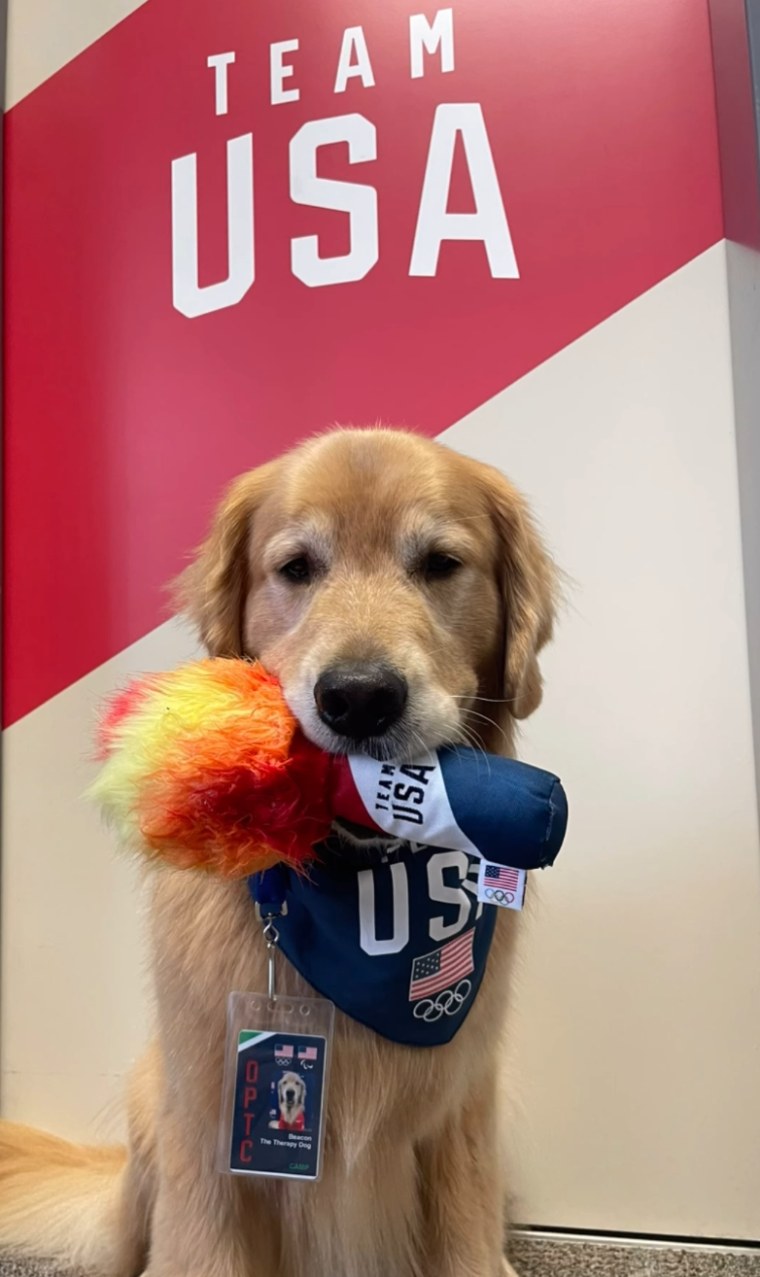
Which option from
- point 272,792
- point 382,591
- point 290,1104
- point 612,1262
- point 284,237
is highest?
point 284,237

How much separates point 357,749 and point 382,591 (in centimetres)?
18

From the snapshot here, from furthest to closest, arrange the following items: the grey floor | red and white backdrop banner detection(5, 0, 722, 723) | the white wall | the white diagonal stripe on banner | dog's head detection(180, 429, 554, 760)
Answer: the white diagonal stripe on banner → red and white backdrop banner detection(5, 0, 722, 723) → the white wall → the grey floor → dog's head detection(180, 429, 554, 760)

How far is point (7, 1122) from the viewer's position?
136 cm

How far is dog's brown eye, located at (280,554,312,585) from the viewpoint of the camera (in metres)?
0.93

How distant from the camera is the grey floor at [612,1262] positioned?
120cm

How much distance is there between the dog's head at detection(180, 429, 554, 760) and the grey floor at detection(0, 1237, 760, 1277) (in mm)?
770

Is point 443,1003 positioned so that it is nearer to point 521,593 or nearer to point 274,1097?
point 274,1097

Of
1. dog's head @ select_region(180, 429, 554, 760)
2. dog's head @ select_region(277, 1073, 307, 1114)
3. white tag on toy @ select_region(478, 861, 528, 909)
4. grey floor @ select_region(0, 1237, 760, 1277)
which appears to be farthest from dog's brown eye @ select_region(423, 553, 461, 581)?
grey floor @ select_region(0, 1237, 760, 1277)

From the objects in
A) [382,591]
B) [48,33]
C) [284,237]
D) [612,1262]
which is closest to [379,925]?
[382,591]

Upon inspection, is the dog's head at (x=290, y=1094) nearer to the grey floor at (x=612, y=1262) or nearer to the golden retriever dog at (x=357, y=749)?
the golden retriever dog at (x=357, y=749)

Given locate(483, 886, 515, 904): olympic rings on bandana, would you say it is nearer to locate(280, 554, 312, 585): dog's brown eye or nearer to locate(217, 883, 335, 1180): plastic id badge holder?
locate(217, 883, 335, 1180): plastic id badge holder

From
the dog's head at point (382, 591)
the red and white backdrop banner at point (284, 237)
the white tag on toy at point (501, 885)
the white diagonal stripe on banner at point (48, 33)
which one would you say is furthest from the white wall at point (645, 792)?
the white diagonal stripe on banner at point (48, 33)

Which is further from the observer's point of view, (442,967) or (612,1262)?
(612,1262)

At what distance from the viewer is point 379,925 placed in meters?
0.83
